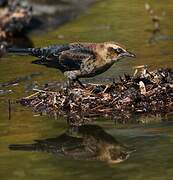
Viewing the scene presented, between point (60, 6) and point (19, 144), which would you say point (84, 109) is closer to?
point (19, 144)

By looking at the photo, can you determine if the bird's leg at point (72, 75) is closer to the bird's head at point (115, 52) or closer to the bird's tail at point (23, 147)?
the bird's head at point (115, 52)

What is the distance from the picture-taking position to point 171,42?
13.9 metres

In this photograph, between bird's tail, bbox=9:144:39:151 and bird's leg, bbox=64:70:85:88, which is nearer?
bird's tail, bbox=9:144:39:151

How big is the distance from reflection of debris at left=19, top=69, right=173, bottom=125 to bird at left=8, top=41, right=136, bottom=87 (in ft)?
0.75

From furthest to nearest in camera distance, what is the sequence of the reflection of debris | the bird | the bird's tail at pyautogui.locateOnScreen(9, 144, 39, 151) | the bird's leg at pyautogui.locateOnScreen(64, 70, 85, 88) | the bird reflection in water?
1. the bird's leg at pyautogui.locateOnScreen(64, 70, 85, 88)
2. the bird
3. the reflection of debris
4. the bird's tail at pyautogui.locateOnScreen(9, 144, 39, 151)
5. the bird reflection in water

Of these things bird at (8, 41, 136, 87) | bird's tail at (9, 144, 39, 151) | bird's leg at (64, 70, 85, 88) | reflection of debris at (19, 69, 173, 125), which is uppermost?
bird at (8, 41, 136, 87)

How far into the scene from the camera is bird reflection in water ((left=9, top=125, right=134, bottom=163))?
22.8ft

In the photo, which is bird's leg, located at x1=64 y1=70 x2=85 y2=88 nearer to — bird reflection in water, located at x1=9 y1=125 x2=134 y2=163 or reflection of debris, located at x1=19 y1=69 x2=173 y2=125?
reflection of debris, located at x1=19 y1=69 x2=173 y2=125

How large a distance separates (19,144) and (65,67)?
6.10ft

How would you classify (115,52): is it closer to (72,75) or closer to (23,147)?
(72,75)

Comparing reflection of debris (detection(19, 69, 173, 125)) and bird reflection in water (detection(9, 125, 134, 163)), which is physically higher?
reflection of debris (detection(19, 69, 173, 125))

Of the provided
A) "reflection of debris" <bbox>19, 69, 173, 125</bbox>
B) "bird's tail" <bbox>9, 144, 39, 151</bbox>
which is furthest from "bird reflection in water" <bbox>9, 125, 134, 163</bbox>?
"reflection of debris" <bbox>19, 69, 173, 125</bbox>

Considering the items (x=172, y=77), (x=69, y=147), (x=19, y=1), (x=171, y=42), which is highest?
(x=19, y=1)

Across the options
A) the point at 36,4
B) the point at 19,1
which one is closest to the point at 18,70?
the point at 19,1
